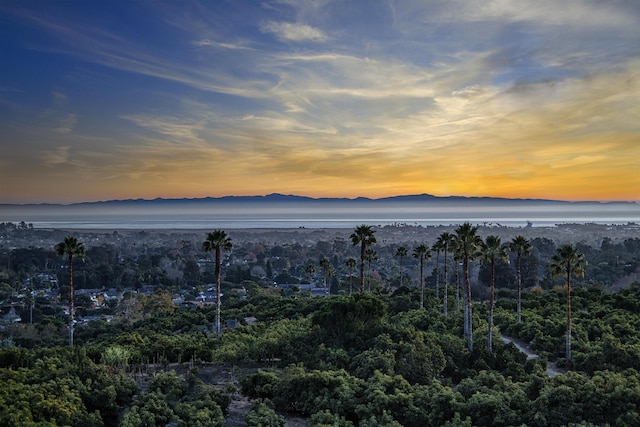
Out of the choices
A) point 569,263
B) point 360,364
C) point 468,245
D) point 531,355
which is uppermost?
point 468,245

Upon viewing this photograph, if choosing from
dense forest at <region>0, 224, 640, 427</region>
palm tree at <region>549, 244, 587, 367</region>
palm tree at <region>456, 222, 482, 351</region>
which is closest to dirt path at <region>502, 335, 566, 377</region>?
dense forest at <region>0, 224, 640, 427</region>

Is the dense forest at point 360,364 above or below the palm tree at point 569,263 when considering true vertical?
below

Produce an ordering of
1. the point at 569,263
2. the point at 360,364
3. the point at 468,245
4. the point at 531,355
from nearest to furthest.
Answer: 1. the point at 360,364
2. the point at 569,263
3. the point at 468,245
4. the point at 531,355

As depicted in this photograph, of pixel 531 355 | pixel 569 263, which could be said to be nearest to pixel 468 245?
pixel 569 263

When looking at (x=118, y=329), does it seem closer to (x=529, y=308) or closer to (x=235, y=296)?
(x=235, y=296)

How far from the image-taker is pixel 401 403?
51.5ft

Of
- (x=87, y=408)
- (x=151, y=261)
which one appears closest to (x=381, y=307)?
(x=87, y=408)

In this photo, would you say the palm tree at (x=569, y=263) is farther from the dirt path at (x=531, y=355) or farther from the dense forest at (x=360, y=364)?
the dirt path at (x=531, y=355)

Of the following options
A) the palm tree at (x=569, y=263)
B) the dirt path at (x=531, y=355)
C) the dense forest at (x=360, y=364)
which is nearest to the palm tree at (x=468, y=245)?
the dense forest at (x=360, y=364)

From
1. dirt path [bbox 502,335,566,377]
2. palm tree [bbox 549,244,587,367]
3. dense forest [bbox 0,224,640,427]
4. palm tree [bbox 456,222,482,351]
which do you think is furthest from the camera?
palm tree [bbox 456,222,482,351]

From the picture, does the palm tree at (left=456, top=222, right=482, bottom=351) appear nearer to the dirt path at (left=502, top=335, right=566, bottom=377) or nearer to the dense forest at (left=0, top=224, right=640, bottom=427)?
the dense forest at (left=0, top=224, right=640, bottom=427)

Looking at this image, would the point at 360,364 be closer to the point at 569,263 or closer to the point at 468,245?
the point at 468,245

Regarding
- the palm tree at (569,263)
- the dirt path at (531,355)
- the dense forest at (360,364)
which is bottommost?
the dirt path at (531,355)

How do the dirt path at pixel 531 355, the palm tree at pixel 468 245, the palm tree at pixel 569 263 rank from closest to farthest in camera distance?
the dirt path at pixel 531 355 < the palm tree at pixel 569 263 < the palm tree at pixel 468 245
